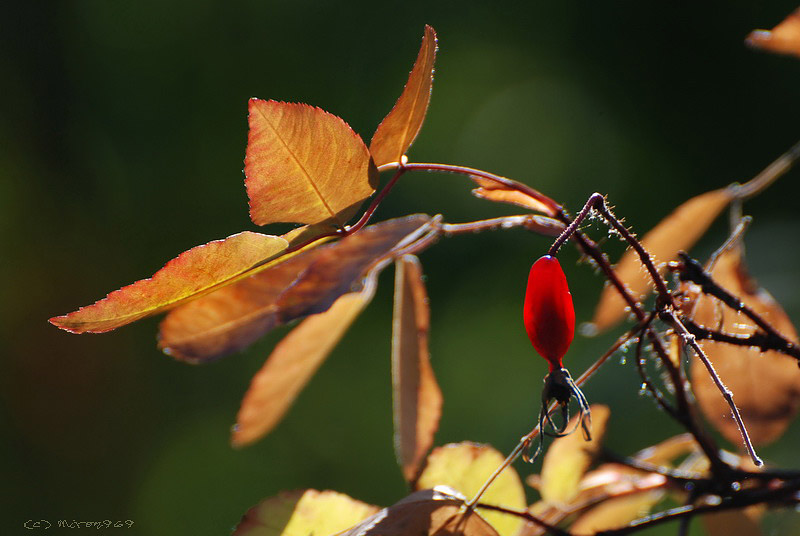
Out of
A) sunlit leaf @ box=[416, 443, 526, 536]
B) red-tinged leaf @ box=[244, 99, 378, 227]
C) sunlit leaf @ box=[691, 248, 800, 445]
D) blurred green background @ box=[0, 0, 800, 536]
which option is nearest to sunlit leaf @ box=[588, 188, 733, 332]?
sunlit leaf @ box=[691, 248, 800, 445]

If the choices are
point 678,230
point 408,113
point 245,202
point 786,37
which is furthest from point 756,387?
point 245,202

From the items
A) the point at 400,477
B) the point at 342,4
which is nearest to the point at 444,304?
the point at 400,477

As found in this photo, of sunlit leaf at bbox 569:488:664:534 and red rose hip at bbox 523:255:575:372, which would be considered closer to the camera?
red rose hip at bbox 523:255:575:372

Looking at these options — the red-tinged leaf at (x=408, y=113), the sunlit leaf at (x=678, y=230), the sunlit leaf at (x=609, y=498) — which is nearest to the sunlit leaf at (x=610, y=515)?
the sunlit leaf at (x=609, y=498)

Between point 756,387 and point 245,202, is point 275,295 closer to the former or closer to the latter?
point 756,387

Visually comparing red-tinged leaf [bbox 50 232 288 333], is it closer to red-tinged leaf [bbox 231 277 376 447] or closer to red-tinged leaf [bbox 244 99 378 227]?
red-tinged leaf [bbox 244 99 378 227]

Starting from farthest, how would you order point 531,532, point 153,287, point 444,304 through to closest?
point 444,304 → point 531,532 → point 153,287

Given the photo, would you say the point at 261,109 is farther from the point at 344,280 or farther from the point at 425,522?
the point at 425,522
